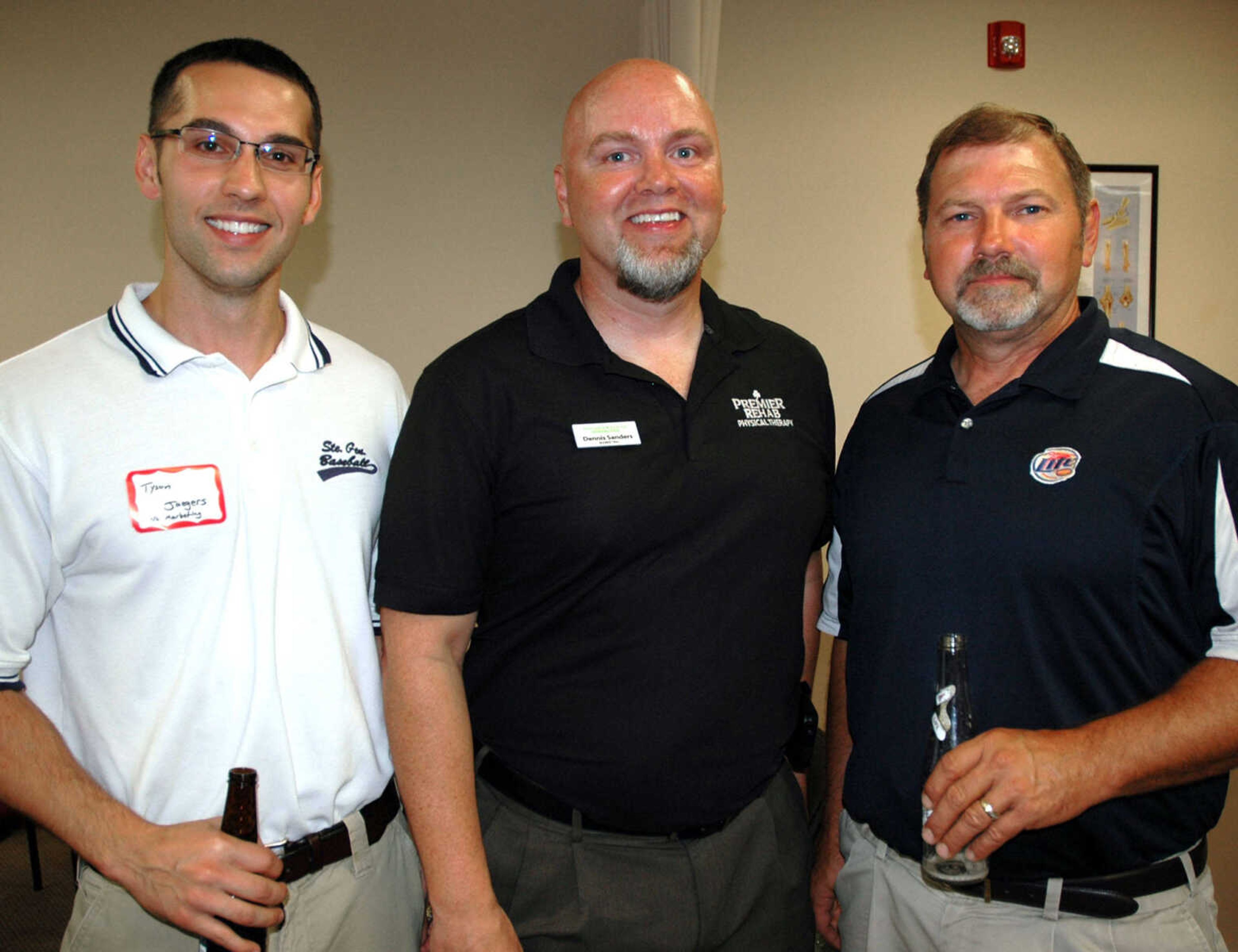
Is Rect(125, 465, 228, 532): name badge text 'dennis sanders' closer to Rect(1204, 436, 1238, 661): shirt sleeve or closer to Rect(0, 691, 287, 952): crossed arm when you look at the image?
Rect(0, 691, 287, 952): crossed arm

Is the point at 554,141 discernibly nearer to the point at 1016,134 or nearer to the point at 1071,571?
the point at 1016,134

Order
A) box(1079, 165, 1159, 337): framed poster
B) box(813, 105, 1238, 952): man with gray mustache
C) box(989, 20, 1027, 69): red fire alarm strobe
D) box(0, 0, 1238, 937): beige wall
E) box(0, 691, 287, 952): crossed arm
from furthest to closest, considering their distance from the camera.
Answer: box(1079, 165, 1159, 337): framed poster
box(989, 20, 1027, 69): red fire alarm strobe
box(0, 0, 1238, 937): beige wall
box(813, 105, 1238, 952): man with gray mustache
box(0, 691, 287, 952): crossed arm

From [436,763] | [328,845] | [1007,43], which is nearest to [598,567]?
[436,763]

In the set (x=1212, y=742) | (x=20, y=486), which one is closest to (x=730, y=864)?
(x=1212, y=742)

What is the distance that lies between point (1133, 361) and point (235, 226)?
1622mm

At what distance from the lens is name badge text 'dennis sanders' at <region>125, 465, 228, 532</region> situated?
5.15 feet

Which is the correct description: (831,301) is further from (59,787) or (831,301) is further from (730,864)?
(59,787)

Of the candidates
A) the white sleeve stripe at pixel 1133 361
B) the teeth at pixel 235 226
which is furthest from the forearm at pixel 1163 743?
the teeth at pixel 235 226

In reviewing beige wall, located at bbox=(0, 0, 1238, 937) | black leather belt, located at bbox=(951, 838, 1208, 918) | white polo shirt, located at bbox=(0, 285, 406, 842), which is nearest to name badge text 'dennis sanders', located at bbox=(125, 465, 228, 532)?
white polo shirt, located at bbox=(0, 285, 406, 842)

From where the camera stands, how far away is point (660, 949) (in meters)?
1.74

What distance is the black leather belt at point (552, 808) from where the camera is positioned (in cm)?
174

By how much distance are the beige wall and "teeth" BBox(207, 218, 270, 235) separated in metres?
2.60

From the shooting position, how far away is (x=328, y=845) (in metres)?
1.68

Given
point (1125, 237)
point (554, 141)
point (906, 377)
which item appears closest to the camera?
point (906, 377)
